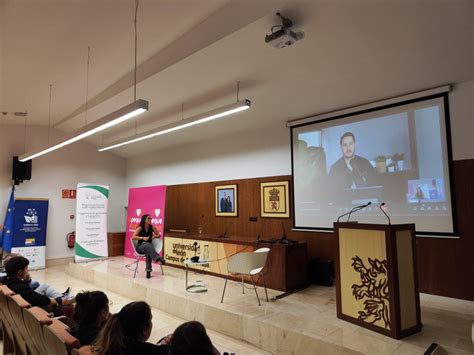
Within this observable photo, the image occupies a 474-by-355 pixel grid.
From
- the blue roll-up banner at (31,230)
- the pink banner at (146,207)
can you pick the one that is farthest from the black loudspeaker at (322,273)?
the blue roll-up banner at (31,230)

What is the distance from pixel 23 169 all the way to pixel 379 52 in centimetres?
795

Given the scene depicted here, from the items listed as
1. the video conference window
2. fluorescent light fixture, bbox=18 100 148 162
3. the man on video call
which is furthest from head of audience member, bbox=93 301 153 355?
the man on video call

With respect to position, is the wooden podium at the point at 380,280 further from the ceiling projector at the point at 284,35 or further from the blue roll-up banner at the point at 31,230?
the blue roll-up banner at the point at 31,230

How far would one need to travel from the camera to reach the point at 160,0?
328 centimetres

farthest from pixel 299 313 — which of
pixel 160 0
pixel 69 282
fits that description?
pixel 69 282

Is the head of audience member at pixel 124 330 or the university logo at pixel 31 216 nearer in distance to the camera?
the head of audience member at pixel 124 330

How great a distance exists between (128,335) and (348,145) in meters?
4.26

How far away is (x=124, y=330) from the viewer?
1.71 meters

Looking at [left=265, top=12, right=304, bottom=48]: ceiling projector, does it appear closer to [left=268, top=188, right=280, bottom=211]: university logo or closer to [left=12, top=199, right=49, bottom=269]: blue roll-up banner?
[left=268, top=188, right=280, bottom=211]: university logo

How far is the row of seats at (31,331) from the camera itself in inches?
69.6

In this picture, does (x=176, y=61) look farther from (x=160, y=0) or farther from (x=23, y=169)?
(x=23, y=169)

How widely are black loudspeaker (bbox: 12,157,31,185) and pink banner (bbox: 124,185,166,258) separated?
256 centimetres

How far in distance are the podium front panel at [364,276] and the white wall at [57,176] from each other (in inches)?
294

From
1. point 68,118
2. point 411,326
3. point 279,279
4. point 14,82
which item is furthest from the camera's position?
point 68,118
